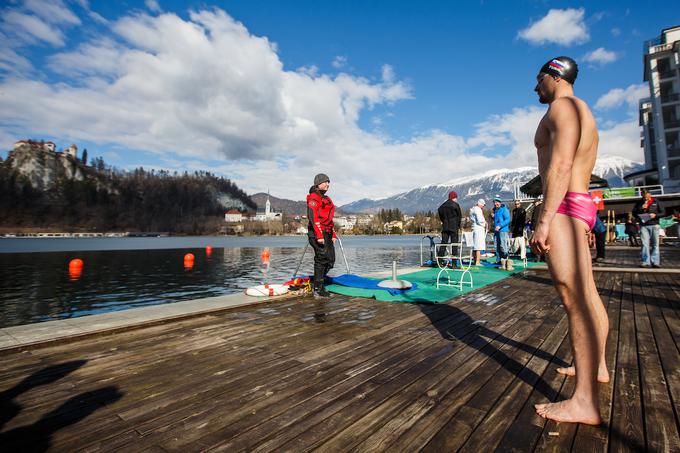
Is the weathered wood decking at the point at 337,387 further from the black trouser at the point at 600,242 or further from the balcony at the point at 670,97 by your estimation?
the balcony at the point at 670,97

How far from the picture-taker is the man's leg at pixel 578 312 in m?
2.11

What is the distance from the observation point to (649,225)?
32.2 ft

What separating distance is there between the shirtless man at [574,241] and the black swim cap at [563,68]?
323 mm

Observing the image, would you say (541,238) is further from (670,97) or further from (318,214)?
(670,97)

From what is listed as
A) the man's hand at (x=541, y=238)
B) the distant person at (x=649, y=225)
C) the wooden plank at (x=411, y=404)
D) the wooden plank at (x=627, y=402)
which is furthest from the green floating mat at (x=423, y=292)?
the distant person at (x=649, y=225)

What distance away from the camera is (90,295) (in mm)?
14023

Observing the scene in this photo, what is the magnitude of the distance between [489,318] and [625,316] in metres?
1.98

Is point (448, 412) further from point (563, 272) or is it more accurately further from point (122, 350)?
point (122, 350)

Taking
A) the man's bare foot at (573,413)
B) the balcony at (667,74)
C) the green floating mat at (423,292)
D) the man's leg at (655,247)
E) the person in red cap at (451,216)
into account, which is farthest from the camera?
the balcony at (667,74)

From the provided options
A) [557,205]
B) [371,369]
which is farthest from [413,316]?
[557,205]

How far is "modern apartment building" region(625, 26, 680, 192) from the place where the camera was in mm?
36188

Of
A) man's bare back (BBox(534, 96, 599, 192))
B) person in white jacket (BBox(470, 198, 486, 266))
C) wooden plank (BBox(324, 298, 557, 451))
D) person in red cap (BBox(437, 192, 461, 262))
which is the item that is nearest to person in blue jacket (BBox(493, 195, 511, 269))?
person in white jacket (BBox(470, 198, 486, 266))

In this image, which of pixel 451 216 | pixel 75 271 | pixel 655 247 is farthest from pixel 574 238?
pixel 75 271

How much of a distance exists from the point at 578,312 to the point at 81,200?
8125 inches
